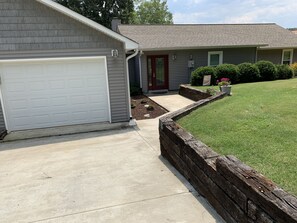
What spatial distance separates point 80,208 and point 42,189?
41.1 inches

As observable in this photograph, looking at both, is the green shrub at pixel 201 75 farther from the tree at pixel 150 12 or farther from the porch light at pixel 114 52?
the tree at pixel 150 12

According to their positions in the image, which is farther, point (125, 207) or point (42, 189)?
point (42, 189)

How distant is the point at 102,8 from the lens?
3462 cm

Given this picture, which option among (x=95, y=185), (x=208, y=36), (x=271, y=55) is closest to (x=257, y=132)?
→ (x=95, y=185)

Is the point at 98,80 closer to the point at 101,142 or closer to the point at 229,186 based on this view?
the point at 101,142

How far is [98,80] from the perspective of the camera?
8555mm

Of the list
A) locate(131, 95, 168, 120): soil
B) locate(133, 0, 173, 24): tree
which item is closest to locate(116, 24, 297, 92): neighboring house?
locate(131, 95, 168, 120): soil

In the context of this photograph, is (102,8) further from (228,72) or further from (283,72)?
(283,72)

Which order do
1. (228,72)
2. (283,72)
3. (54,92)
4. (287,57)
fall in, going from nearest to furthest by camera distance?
(54,92)
(228,72)
(283,72)
(287,57)

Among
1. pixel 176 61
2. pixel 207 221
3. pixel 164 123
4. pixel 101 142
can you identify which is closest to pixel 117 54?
pixel 101 142

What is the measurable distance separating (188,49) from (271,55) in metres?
6.75

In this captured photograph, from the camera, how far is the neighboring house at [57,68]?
7383 mm

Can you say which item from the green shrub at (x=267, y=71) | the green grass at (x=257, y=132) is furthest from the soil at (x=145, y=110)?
the green shrub at (x=267, y=71)

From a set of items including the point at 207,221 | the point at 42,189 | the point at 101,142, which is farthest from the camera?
the point at 101,142
